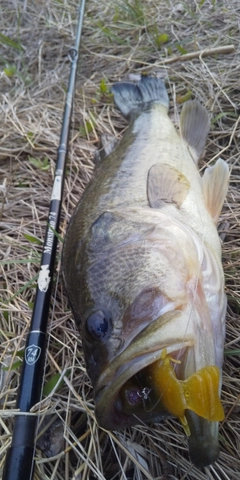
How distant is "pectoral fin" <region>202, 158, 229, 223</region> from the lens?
2.39m

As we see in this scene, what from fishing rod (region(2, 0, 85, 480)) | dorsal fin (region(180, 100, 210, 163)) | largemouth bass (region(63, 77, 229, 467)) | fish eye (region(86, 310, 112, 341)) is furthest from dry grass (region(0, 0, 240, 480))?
fish eye (region(86, 310, 112, 341))

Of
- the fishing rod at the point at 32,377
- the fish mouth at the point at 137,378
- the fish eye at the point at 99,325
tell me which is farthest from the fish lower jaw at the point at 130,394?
the fishing rod at the point at 32,377

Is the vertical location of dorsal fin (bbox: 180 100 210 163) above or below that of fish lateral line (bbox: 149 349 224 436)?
above

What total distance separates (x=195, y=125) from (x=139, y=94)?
0.62 m

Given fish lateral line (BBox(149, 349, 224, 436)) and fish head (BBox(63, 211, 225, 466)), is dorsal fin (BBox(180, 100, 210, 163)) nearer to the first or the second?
fish head (BBox(63, 211, 225, 466))

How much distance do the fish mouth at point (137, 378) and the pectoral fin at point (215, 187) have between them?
1025mm

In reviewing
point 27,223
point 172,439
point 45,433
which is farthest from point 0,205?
point 172,439

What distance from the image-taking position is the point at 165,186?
7.32ft

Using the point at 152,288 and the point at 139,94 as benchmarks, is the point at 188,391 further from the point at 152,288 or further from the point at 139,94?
the point at 139,94

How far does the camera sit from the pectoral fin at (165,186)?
217 centimetres

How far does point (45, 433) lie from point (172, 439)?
0.63 metres

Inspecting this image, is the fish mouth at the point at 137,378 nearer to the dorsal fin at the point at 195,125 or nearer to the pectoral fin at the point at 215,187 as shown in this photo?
the pectoral fin at the point at 215,187

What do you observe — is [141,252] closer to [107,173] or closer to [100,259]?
Answer: [100,259]

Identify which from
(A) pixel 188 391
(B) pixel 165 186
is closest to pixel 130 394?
(A) pixel 188 391
